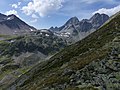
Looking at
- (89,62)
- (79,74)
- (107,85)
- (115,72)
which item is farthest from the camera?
(89,62)

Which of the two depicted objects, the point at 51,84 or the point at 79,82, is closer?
the point at 79,82

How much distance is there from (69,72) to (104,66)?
8721mm

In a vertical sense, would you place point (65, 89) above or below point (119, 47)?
below

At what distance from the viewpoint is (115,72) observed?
45.7m

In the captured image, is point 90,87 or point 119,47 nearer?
point 90,87

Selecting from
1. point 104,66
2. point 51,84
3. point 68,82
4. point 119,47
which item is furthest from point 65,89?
point 119,47

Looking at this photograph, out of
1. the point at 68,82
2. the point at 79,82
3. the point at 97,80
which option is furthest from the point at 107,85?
the point at 68,82

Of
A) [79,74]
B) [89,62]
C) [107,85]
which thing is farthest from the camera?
[89,62]

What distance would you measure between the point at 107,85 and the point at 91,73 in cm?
588

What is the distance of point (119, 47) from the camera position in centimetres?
5494

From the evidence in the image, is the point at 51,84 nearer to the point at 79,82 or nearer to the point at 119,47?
the point at 79,82

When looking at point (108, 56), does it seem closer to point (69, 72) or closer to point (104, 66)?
point (104, 66)

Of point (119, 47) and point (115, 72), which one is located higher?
point (119, 47)

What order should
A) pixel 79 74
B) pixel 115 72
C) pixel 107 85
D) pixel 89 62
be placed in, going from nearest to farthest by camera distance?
pixel 107 85, pixel 115 72, pixel 79 74, pixel 89 62
